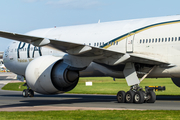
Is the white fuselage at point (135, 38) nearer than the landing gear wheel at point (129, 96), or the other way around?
the white fuselage at point (135, 38)

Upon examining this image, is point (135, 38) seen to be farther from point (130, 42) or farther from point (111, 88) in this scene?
point (111, 88)

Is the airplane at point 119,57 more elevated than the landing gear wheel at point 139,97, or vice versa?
the airplane at point 119,57

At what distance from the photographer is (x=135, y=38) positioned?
17.8 meters

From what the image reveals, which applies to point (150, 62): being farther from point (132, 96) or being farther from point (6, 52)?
point (6, 52)

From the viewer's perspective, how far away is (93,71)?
20250 millimetres

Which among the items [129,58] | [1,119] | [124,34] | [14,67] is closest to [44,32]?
[14,67]

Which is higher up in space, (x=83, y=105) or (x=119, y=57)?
(x=119, y=57)

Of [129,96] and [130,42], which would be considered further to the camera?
[130,42]

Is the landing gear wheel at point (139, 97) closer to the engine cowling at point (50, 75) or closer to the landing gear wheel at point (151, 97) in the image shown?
the landing gear wheel at point (151, 97)

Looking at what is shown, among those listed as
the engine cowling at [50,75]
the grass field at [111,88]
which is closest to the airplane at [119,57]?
the engine cowling at [50,75]

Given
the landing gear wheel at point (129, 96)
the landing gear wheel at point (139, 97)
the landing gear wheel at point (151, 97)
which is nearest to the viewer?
the landing gear wheel at point (139, 97)

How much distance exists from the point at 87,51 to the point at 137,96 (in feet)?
12.8

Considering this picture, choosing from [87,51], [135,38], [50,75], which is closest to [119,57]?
[87,51]

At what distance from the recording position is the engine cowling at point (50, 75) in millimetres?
17984
